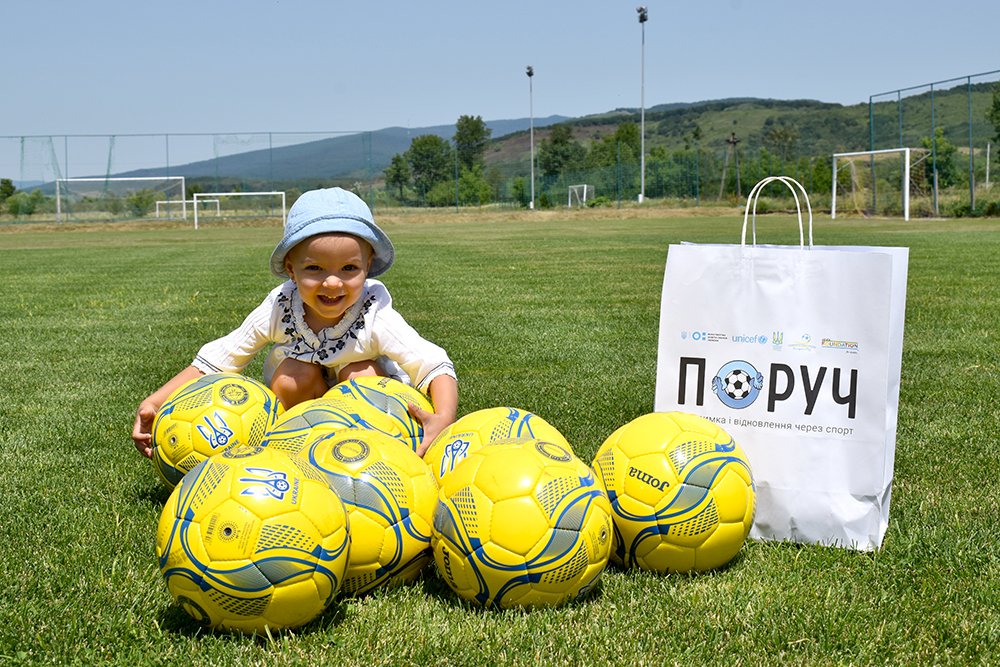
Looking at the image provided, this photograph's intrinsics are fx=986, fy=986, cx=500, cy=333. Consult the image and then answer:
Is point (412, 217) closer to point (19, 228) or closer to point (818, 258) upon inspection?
point (19, 228)

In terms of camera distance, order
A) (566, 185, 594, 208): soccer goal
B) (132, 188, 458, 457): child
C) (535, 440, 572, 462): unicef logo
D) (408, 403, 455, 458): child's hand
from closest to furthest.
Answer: (535, 440, 572, 462): unicef logo
(408, 403, 455, 458): child's hand
(132, 188, 458, 457): child
(566, 185, 594, 208): soccer goal

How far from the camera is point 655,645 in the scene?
2805 millimetres

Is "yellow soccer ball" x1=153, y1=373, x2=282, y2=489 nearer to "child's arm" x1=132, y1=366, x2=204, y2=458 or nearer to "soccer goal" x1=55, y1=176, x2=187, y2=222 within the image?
"child's arm" x1=132, y1=366, x2=204, y2=458

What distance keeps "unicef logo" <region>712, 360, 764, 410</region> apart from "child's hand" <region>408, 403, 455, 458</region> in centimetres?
115

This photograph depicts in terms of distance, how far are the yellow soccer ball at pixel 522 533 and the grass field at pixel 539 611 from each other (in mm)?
88

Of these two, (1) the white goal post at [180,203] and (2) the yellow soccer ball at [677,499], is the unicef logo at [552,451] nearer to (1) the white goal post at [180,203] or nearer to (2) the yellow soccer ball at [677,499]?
(2) the yellow soccer ball at [677,499]

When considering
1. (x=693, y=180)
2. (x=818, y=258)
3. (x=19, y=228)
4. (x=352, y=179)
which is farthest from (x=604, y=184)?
(x=818, y=258)

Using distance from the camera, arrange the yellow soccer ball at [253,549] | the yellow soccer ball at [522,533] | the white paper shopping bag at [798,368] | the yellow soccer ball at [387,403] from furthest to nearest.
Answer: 1. the yellow soccer ball at [387,403]
2. the white paper shopping bag at [798,368]
3. the yellow soccer ball at [522,533]
4. the yellow soccer ball at [253,549]

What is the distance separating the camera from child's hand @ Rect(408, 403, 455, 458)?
408cm

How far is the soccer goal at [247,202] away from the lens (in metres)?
49.2

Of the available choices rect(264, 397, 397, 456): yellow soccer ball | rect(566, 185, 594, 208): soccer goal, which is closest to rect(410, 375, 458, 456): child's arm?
rect(264, 397, 397, 456): yellow soccer ball

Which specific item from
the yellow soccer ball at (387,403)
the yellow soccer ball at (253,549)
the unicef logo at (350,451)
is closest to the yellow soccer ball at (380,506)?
the unicef logo at (350,451)

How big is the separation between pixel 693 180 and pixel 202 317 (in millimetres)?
49402

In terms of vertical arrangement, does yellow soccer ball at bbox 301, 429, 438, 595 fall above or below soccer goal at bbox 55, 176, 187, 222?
below
